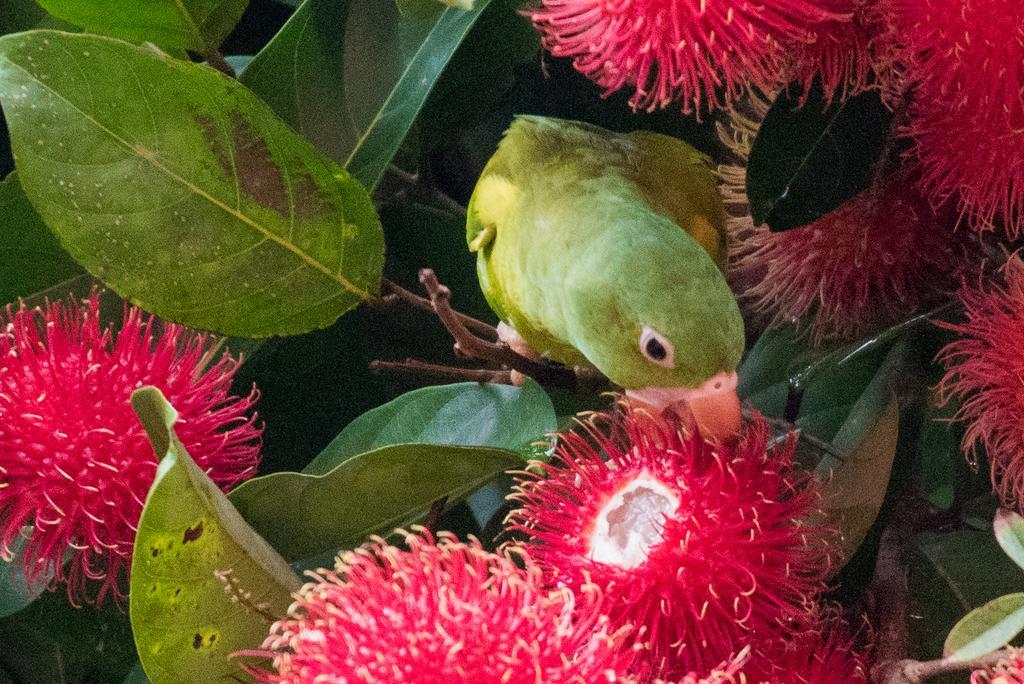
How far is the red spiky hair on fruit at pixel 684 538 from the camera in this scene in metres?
→ 0.60

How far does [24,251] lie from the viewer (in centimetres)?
85

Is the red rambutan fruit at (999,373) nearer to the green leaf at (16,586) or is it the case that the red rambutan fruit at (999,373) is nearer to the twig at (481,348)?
the twig at (481,348)

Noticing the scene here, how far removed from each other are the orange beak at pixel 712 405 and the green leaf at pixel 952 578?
0.67 feet

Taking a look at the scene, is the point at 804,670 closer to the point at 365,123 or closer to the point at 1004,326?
the point at 1004,326

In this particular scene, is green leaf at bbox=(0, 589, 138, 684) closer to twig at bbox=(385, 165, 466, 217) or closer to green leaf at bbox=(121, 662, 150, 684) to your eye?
green leaf at bbox=(121, 662, 150, 684)

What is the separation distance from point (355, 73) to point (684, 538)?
46 centimetres

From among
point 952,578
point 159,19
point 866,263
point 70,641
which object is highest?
point 159,19

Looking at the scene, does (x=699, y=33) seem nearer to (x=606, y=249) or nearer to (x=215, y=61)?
(x=606, y=249)

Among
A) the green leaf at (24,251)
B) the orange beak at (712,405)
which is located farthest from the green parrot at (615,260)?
the green leaf at (24,251)

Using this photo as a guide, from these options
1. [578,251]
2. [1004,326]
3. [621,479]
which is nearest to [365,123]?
[578,251]

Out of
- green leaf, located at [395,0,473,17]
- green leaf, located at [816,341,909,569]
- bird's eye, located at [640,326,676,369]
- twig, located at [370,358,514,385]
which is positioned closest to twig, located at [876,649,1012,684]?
green leaf, located at [816,341,909,569]

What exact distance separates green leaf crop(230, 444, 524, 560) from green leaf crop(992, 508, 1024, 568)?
0.97 feet

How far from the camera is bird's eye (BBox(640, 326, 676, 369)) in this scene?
71 cm

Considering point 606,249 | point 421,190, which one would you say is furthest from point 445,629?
point 421,190
